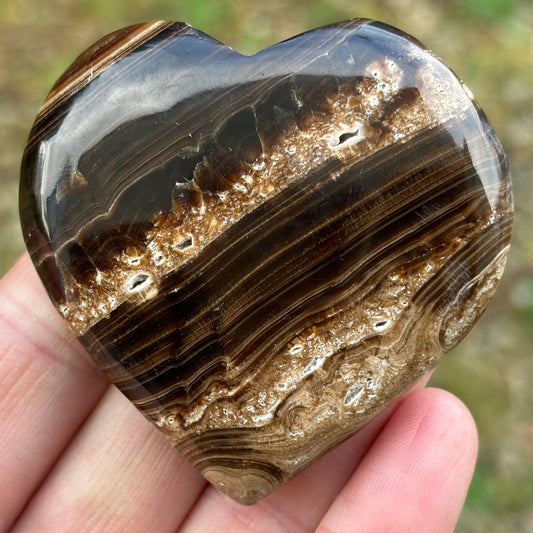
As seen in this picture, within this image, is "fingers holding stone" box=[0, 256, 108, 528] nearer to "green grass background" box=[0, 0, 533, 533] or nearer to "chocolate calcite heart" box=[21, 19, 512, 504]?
"chocolate calcite heart" box=[21, 19, 512, 504]

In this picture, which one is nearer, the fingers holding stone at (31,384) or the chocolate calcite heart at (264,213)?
the chocolate calcite heart at (264,213)

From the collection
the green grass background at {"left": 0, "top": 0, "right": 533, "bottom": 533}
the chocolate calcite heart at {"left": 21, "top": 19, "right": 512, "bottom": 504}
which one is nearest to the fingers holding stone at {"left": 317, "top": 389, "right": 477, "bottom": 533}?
the chocolate calcite heart at {"left": 21, "top": 19, "right": 512, "bottom": 504}

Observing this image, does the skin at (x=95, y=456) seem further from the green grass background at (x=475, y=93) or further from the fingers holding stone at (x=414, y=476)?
the green grass background at (x=475, y=93)

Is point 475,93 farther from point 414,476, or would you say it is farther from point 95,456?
point 95,456

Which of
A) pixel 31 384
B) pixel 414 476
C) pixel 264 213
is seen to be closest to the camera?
pixel 264 213

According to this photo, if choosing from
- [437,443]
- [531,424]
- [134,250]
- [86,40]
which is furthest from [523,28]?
[134,250]

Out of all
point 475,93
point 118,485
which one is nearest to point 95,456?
point 118,485

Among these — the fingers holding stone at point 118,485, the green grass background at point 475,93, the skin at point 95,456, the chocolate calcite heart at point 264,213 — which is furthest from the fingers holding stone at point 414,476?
the green grass background at point 475,93
